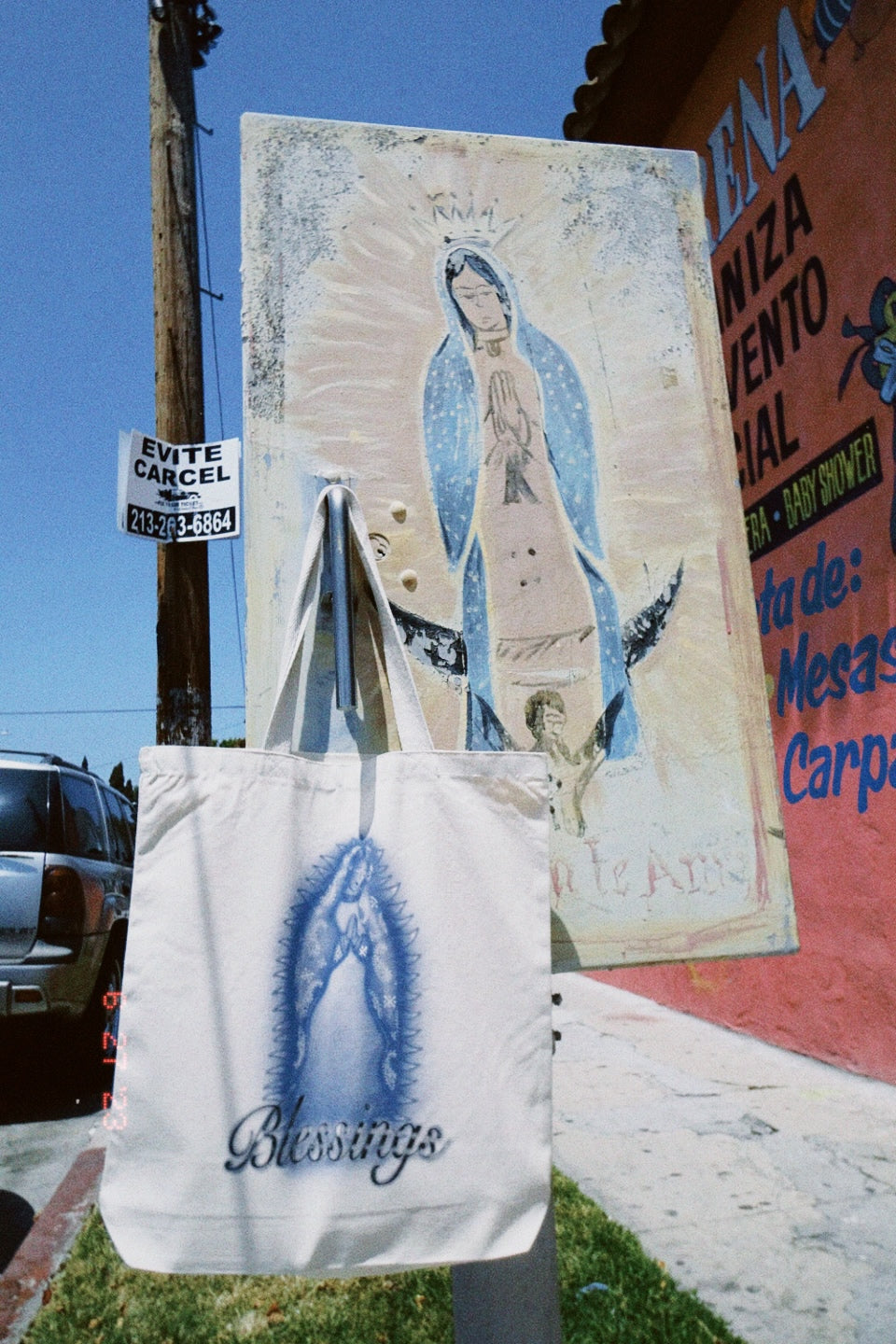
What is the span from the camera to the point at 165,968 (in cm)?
131

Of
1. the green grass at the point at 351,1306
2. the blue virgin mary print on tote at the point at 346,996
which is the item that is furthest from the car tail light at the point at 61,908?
the blue virgin mary print on tote at the point at 346,996

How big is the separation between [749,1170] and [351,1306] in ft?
4.63

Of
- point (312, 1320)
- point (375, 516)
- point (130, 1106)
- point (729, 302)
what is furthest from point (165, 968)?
point (729, 302)

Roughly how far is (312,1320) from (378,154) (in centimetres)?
269

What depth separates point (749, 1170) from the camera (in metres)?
3.43

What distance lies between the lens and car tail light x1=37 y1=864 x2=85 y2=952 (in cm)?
496

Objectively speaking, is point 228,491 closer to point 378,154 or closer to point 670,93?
point 378,154

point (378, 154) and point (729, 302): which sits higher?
point (729, 302)

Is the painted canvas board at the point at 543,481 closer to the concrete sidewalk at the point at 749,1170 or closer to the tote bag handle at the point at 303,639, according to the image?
the tote bag handle at the point at 303,639

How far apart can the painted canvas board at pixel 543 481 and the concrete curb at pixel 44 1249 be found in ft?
7.35

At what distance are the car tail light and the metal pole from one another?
1.45m

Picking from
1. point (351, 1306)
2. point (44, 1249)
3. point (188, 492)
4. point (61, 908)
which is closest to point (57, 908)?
point (61, 908)

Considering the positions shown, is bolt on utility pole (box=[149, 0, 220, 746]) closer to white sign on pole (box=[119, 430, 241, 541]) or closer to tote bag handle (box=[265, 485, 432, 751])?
white sign on pole (box=[119, 430, 241, 541])

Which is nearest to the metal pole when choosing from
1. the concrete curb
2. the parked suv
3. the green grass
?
the parked suv
